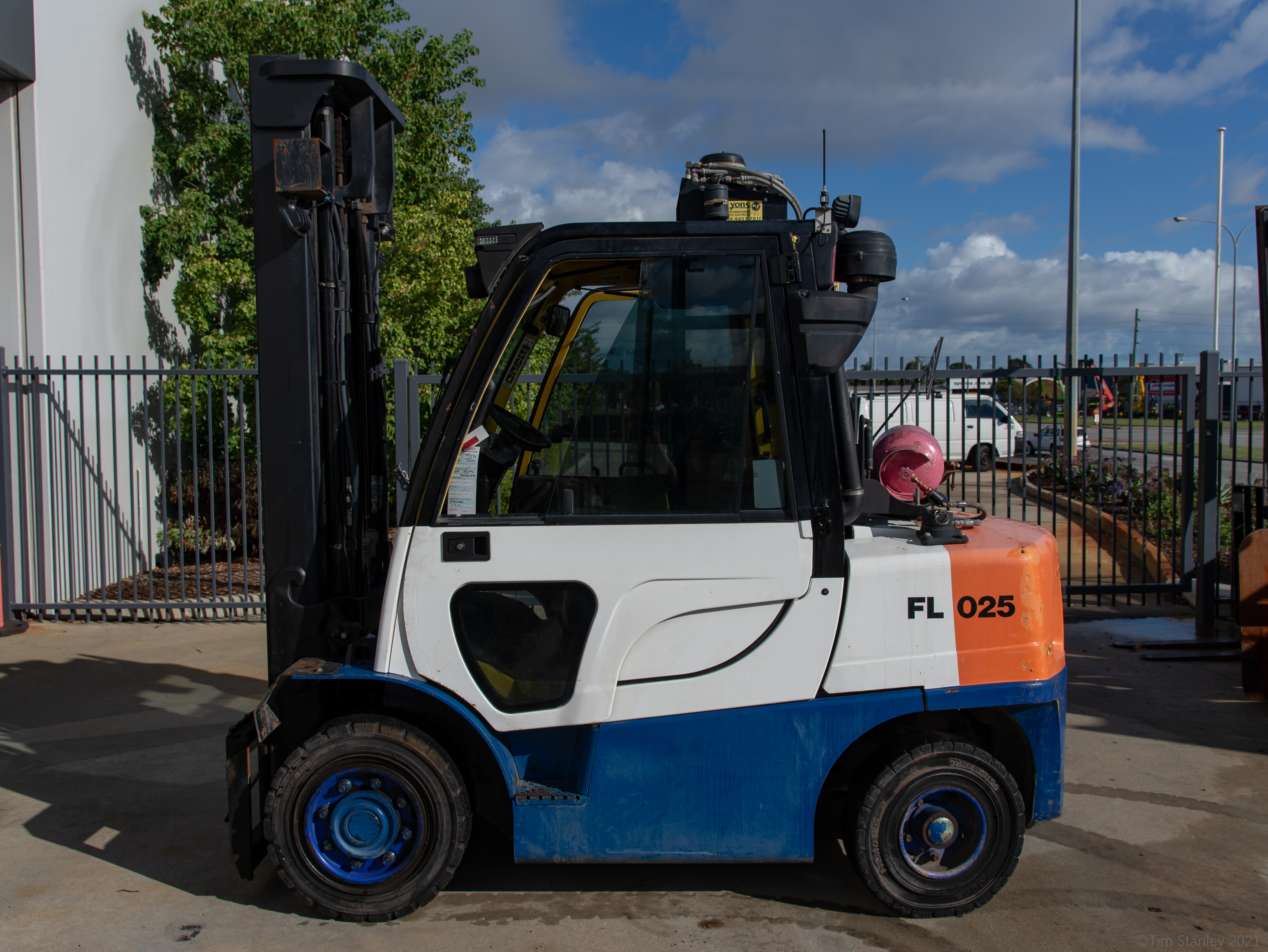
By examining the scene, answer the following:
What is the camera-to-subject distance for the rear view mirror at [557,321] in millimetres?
3492

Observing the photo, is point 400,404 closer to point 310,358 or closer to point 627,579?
point 310,358

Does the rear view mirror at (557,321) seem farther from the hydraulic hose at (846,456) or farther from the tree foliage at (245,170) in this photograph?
the tree foliage at (245,170)

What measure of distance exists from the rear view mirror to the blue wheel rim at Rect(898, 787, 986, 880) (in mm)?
2157

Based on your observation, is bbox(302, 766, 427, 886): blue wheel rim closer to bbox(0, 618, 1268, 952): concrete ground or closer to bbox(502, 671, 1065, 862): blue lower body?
bbox(0, 618, 1268, 952): concrete ground

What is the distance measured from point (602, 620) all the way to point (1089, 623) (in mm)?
6288

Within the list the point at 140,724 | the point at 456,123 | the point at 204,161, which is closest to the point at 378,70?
the point at 456,123

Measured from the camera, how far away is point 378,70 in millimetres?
10773

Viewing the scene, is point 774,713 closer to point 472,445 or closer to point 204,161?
point 472,445

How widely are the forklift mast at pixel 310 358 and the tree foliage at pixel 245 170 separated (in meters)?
6.54

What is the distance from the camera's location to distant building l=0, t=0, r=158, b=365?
8.38 meters

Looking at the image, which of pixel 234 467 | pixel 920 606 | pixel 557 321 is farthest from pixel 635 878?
pixel 234 467

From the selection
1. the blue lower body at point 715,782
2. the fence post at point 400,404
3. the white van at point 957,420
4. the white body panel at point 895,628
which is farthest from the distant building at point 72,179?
the white body panel at point 895,628

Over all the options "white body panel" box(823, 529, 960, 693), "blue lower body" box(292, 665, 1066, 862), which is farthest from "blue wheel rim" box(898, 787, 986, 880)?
"white body panel" box(823, 529, 960, 693)

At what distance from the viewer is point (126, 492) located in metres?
9.80
